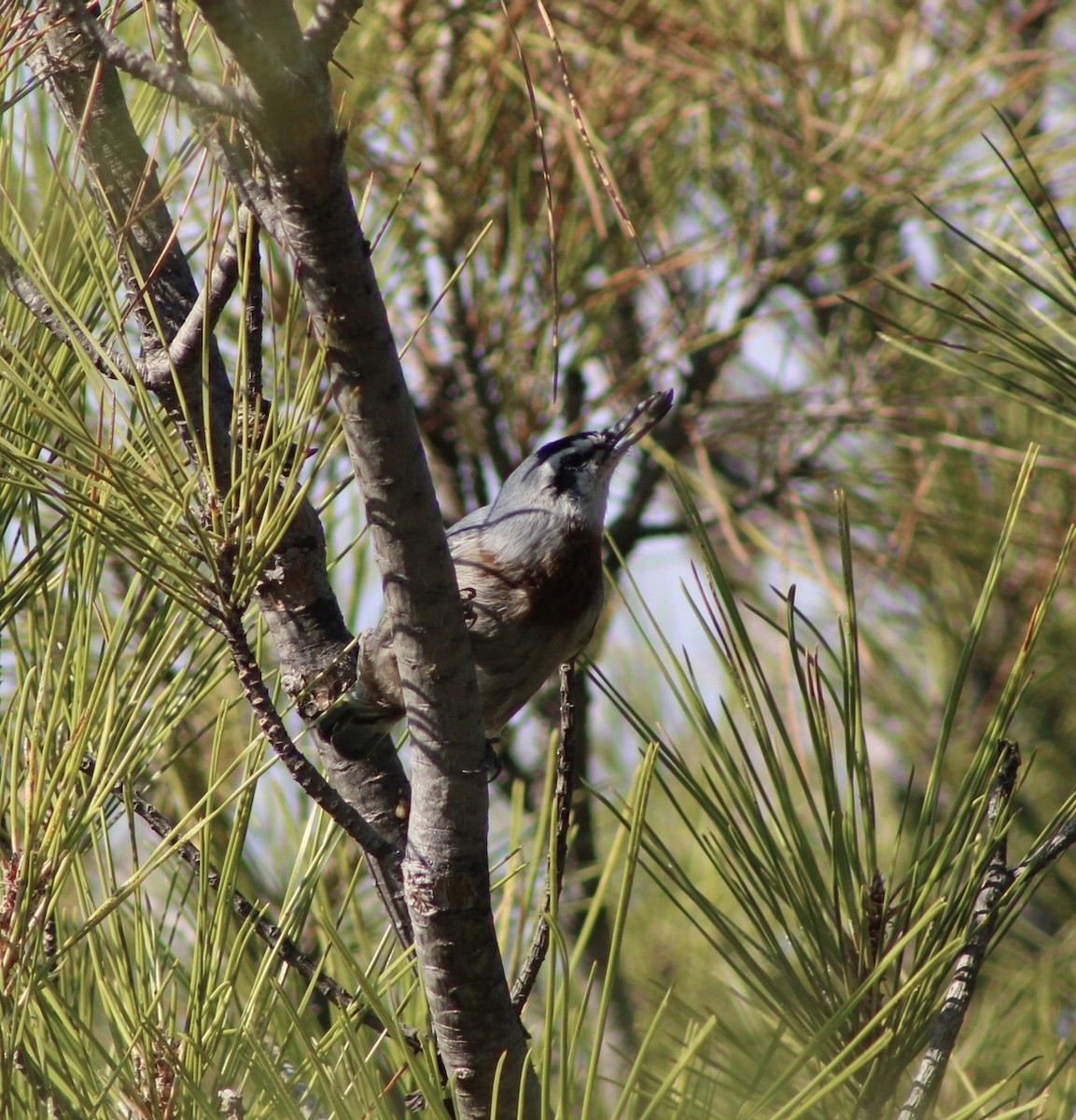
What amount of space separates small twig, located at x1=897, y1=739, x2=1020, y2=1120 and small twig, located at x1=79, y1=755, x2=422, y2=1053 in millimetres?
420

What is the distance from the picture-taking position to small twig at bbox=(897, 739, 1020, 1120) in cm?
101

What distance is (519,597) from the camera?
1.68 meters

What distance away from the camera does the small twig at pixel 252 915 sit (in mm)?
1108

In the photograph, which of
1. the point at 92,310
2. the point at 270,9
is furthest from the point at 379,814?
the point at 270,9

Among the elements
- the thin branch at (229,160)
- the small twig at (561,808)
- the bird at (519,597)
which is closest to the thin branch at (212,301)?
the thin branch at (229,160)

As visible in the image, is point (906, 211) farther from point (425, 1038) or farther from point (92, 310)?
point (425, 1038)

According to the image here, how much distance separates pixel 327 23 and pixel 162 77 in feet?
0.36

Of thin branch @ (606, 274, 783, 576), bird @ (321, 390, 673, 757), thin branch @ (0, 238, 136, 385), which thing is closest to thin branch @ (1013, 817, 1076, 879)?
bird @ (321, 390, 673, 757)

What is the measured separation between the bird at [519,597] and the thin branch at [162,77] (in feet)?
2.98

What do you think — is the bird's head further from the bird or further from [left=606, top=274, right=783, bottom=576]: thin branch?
[left=606, top=274, right=783, bottom=576]: thin branch

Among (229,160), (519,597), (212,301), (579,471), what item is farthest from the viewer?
(579,471)

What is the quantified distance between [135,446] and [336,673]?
14.4 inches

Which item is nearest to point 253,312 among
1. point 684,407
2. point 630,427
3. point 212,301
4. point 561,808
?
point 212,301

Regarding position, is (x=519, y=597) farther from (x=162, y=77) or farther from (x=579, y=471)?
(x=162, y=77)
